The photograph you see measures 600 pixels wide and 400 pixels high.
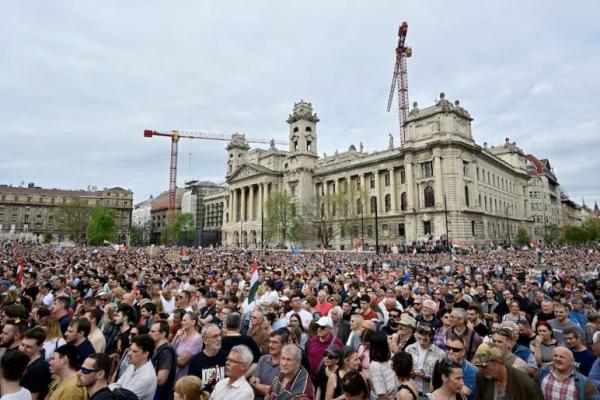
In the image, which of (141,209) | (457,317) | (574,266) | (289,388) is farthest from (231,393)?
(141,209)

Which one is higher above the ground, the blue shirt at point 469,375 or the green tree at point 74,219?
the green tree at point 74,219

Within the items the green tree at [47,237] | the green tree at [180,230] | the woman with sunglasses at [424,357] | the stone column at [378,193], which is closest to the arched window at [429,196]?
the stone column at [378,193]

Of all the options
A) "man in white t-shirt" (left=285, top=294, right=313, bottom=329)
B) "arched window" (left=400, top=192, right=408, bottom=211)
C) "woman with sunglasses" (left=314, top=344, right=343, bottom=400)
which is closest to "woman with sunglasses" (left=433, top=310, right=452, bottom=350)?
"woman with sunglasses" (left=314, top=344, right=343, bottom=400)

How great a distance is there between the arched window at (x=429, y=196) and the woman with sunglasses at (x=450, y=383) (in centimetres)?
Answer: 5251

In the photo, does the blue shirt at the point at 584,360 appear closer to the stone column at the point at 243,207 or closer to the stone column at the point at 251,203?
the stone column at the point at 251,203

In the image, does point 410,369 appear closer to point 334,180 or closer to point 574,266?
point 574,266

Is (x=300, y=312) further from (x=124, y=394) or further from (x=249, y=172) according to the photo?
(x=249, y=172)

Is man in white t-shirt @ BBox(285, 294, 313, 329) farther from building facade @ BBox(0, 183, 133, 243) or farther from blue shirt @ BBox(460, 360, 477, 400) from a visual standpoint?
building facade @ BBox(0, 183, 133, 243)

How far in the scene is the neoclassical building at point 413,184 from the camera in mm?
51469

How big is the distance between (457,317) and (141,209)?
543 feet

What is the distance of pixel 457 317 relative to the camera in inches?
230

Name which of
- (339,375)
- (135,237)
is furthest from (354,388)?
(135,237)

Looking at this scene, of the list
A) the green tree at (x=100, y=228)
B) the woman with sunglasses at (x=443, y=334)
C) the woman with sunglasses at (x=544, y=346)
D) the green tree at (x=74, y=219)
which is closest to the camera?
the woman with sunglasses at (x=544, y=346)

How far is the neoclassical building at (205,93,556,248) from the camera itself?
51469mm
